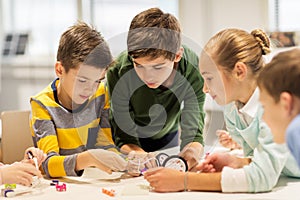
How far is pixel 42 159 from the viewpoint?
1195 mm

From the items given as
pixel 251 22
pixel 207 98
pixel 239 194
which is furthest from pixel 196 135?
pixel 251 22

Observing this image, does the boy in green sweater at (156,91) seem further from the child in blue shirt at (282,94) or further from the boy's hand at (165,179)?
the child in blue shirt at (282,94)

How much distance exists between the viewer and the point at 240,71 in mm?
1122

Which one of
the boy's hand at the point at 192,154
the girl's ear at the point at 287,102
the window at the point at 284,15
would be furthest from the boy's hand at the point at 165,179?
the window at the point at 284,15

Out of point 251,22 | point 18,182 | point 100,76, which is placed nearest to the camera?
point 18,182

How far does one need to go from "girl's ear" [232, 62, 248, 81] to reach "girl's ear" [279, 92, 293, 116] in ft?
1.25

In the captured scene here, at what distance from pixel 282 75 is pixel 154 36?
467mm

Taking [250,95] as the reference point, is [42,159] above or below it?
below

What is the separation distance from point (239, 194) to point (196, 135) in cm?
31

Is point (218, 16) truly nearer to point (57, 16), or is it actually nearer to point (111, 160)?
point (57, 16)

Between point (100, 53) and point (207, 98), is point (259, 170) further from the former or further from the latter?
point (100, 53)

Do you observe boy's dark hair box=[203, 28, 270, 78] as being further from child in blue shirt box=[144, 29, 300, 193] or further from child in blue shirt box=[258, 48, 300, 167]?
child in blue shirt box=[258, 48, 300, 167]

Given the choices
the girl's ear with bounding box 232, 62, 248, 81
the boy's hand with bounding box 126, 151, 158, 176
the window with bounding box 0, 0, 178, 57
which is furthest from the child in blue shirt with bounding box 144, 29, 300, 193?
the window with bounding box 0, 0, 178, 57

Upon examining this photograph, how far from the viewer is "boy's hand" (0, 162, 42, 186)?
3.63ft
